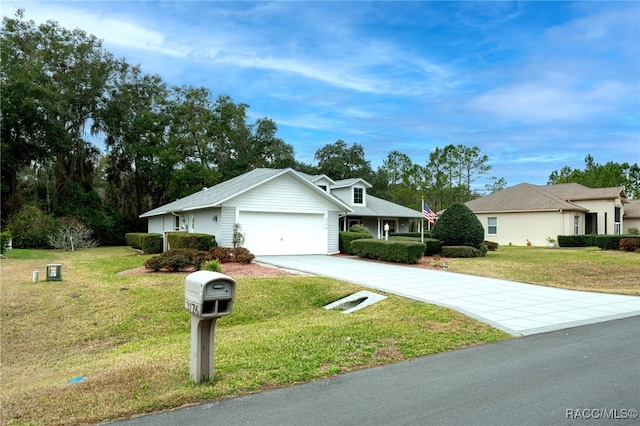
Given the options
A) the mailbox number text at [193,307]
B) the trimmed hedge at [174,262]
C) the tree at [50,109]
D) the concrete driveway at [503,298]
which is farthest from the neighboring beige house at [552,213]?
the tree at [50,109]

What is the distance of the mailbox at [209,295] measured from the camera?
164 inches

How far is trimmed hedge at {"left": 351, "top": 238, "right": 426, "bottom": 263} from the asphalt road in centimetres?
1110

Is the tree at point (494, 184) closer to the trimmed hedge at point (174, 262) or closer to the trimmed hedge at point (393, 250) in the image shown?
the trimmed hedge at point (393, 250)

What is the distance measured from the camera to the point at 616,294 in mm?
10672

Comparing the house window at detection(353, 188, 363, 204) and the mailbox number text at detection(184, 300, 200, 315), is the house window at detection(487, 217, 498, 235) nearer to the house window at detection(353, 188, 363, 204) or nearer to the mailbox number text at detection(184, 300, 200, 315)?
the house window at detection(353, 188, 363, 204)

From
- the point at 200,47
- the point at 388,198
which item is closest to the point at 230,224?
the point at 200,47

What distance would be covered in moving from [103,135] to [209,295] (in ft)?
123

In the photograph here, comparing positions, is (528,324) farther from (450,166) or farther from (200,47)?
(450,166)

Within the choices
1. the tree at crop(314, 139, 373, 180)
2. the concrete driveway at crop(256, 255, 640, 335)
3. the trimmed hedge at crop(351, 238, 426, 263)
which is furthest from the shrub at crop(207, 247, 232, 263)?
the tree at crop(314, 139, 373, 180)

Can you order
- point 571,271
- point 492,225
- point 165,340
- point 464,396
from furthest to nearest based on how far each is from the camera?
point 492,225, point 571,271, point 165,340, point 464,396

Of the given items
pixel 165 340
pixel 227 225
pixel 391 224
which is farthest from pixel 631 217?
pixel 165 340

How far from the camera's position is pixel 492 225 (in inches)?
1326

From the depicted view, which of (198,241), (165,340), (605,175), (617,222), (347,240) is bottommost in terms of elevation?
(165,340)

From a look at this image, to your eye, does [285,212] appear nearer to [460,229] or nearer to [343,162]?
[460,229]
